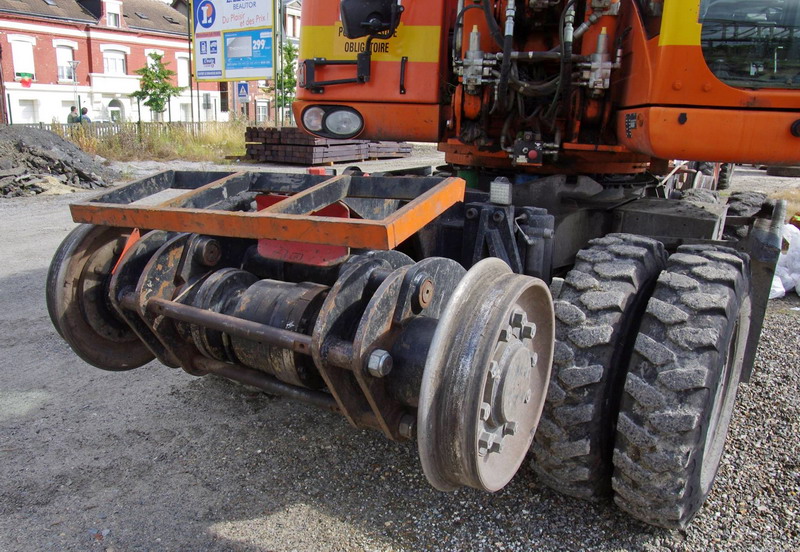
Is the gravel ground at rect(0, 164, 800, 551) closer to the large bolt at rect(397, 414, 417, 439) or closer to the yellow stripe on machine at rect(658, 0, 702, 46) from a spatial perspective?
the large bolt at rect(397, 414, 417, 439)

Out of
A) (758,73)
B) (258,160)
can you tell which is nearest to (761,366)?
(758,73)

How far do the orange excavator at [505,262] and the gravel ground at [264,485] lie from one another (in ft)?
0.79

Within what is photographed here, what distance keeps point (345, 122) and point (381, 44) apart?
49 cm

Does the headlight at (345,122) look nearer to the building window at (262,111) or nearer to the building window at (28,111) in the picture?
the building window at (28,111)

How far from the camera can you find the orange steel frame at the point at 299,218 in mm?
2059

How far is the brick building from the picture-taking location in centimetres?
3562

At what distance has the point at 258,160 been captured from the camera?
742 inches

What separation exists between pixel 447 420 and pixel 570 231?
1.92 meters

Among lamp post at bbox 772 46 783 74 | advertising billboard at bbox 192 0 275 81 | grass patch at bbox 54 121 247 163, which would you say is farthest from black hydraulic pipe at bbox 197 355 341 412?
advertising billboard at bbox 192 0 275 81

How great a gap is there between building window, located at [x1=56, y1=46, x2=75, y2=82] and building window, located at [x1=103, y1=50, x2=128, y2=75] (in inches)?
79.6

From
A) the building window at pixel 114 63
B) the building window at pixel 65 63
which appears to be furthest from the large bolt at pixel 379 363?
the building window at pixel 114 63

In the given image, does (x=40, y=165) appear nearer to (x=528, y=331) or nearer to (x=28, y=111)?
(x=528, y=331)

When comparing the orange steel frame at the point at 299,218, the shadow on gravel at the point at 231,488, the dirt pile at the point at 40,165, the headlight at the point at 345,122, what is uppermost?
the headlight at the point at 345,122

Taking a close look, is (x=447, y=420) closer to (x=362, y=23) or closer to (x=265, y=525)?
(x=265, y=525)
